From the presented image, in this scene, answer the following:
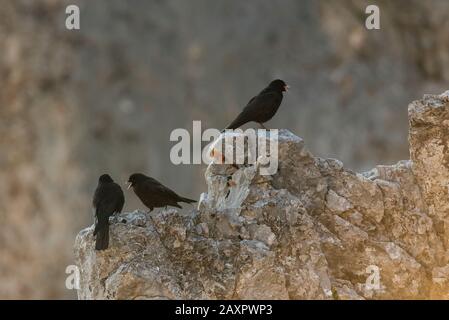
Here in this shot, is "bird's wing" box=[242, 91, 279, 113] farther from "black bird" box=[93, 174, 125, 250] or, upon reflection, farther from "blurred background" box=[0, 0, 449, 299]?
"blurred background" box=[0, 0, 449, 299]

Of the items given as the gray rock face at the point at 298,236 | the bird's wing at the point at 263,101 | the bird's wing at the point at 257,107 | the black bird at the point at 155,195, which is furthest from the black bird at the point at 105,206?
the bird's wing at the point at 263,101

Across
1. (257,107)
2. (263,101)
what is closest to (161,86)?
(263,101)

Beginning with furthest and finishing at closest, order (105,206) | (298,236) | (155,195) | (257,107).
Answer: (257,107)
(155,195)
(298,236)
(105,206)

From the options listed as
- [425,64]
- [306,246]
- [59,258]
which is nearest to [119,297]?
[306,246]

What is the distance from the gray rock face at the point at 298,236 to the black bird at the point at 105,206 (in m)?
0.20

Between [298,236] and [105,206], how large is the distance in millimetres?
3193

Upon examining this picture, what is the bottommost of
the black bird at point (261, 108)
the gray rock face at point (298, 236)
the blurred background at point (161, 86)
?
the gray rock face at point (298, 236)

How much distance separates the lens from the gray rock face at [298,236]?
60.4 ft

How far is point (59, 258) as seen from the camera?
65.6 metres

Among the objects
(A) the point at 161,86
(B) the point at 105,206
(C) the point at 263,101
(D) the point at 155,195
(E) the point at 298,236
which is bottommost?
(E) the point at 298,236

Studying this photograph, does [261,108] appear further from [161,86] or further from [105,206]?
[161,86]

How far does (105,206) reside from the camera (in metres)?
19.2

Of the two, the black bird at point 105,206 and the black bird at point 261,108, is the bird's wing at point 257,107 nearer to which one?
the black bird at point 261,108
